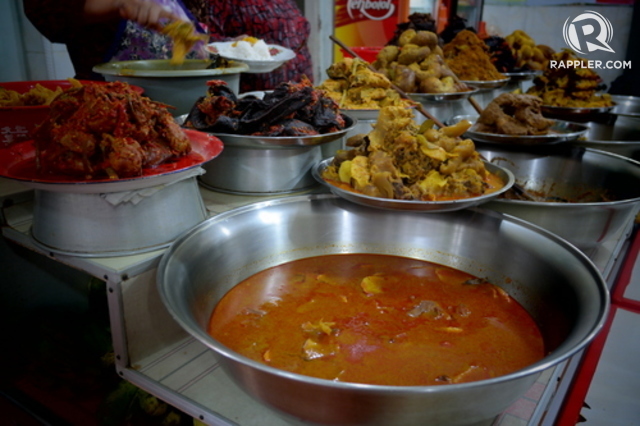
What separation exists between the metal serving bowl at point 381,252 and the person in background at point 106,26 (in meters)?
1.01

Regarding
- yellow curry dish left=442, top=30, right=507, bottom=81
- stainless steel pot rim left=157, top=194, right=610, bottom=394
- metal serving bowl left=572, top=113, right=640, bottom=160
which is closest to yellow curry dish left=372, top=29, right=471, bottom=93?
yellow curry dish left=442, top=30, right=507, bottom=81

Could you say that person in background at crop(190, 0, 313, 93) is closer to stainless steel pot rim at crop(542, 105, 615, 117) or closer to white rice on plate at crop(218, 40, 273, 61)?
white rice on plate at crop(218, 40, 273, 61)

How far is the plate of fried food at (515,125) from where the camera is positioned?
2.14m

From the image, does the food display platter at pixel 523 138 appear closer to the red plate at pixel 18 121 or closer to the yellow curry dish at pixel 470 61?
the yellow curry dish at pixel 470 61

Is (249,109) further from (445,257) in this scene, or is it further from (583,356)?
(583,356)

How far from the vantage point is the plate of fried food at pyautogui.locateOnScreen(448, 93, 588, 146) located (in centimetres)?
214

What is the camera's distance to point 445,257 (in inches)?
59.4

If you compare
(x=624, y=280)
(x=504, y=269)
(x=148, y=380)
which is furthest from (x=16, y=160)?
(x=624, y=280)

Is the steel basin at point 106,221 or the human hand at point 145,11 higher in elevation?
the human hand at point 145,11

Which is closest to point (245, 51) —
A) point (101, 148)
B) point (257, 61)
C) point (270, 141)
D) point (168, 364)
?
point (257, 61)

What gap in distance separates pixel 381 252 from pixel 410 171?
0.29 m

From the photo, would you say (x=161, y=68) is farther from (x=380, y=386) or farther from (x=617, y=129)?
(x=617, y=129)

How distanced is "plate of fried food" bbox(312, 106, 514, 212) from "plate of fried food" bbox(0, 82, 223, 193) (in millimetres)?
457

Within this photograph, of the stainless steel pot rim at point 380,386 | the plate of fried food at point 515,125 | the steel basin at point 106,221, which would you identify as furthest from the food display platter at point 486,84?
the steel basin at point 106,221
